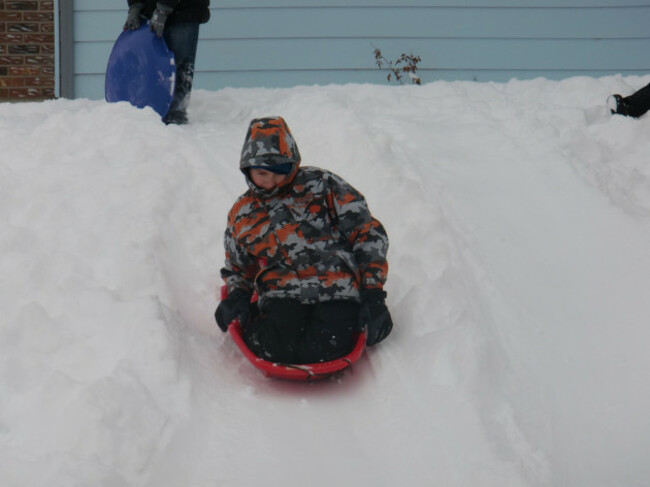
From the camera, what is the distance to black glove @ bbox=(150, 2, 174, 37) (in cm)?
474

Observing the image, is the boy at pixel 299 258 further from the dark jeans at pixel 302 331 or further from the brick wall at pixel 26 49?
the brick wall at pixel 26 49

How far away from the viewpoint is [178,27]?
→ 485 cm

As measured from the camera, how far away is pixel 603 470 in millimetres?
2504

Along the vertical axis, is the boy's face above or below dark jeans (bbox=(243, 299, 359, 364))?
above

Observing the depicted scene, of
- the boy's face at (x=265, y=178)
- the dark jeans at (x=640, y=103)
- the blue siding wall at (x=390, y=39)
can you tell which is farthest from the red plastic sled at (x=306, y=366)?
the blue siding wall at (x=390, y=39)

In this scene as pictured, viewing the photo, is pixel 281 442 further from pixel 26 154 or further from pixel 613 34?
pixel 613 34

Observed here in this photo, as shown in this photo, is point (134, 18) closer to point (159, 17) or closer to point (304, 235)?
point (159, 17)

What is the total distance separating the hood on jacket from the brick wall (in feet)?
13.5

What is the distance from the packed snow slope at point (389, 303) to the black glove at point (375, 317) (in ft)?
0.43

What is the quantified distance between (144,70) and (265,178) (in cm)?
236

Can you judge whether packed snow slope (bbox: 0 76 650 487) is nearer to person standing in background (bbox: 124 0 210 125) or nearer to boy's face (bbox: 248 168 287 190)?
person standing in background (bbox: 124 0 210 125)

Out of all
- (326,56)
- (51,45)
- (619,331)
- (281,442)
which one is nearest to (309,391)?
(281,442)

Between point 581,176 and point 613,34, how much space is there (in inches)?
109

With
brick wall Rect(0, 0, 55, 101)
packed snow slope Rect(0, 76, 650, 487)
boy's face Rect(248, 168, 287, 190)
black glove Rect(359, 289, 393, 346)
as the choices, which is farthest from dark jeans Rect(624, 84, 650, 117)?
brick wall Rect(0, 0, 55, 101)
